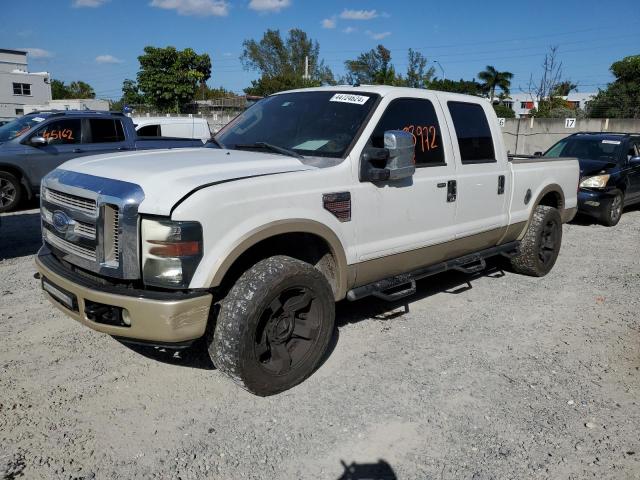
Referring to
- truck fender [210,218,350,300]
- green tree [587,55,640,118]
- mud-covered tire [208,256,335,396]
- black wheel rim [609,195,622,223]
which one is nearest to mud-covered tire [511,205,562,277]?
truck fender [210,218,350,300]

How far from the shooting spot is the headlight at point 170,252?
9.40ft

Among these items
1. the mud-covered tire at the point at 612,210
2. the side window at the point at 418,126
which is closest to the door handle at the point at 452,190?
the side window at the point at 418,126

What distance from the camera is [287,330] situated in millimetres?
3498

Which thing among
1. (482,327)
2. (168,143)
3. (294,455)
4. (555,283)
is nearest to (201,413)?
(294,455)

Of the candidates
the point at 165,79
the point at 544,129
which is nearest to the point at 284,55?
the point at 165,79

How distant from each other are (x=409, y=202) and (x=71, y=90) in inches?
4128

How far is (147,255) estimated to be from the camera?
293cm

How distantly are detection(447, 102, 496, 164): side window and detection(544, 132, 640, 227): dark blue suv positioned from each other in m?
5.33

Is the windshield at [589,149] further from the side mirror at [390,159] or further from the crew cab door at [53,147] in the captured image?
the crew cab door at [53,147]

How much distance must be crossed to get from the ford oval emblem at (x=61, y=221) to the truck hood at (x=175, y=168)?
11.9 inches

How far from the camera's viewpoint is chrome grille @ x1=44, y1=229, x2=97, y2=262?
317 cm

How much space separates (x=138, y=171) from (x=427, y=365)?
2.44m

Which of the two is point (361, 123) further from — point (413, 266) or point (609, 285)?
point (609, 285)

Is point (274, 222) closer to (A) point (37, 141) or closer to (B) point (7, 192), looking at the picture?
(A) point (37, 141)
